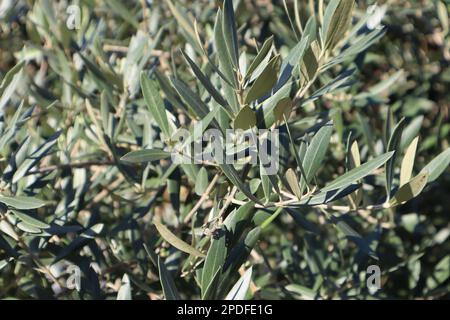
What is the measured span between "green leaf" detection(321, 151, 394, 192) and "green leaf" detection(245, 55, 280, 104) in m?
0.14

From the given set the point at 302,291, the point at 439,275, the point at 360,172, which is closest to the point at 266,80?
the point at 360,172

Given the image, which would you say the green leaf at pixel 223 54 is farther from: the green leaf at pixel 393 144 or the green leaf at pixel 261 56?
the green leaf at pixel 393 144

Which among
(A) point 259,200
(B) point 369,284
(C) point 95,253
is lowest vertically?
(B) point 369,284

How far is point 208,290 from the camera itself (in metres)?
0.80

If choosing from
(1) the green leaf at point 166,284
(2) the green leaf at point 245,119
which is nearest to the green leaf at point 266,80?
(2) the green leaf at point 245,119

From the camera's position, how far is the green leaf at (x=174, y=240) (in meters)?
0.76

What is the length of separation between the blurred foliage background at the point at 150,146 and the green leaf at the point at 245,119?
5.3 inches

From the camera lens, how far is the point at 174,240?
776 millimetres

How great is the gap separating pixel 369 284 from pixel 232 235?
1.16 feet

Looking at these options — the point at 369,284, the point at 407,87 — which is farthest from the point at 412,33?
the point at 369,284

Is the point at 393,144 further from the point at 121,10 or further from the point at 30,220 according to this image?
the point at 121,10

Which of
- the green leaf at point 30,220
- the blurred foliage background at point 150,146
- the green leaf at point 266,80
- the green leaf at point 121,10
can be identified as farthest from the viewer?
the green leaf at point 121,10
